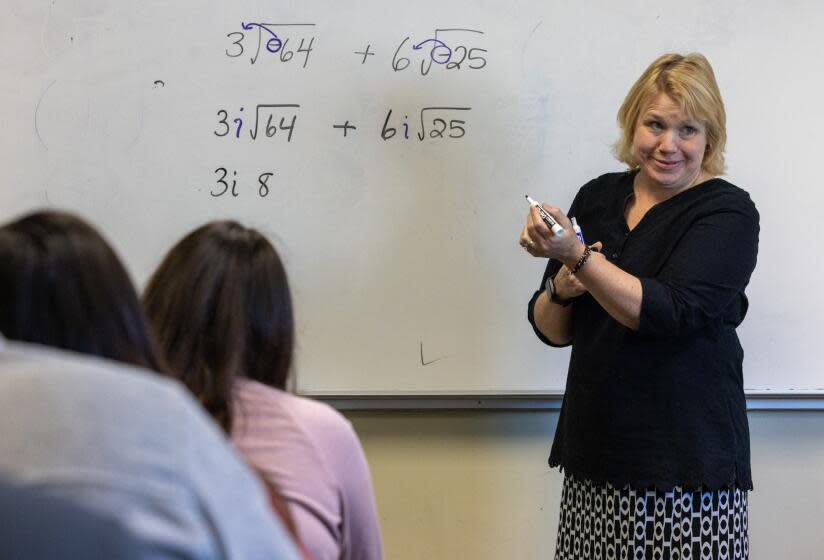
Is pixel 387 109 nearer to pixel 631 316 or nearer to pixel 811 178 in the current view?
pixel 631 316

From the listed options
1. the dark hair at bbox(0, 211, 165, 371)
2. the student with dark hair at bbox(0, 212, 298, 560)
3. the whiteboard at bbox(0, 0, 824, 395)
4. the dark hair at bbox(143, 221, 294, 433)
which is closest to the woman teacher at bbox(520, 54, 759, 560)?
the whiteboard at bbox(0, 0, 824, 395)

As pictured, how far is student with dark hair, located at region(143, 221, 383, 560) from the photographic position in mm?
1124

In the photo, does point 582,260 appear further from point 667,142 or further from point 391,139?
point 391,139

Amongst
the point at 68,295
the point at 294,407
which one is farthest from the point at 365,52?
the point at 68,295

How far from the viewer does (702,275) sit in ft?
5.77

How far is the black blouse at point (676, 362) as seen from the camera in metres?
1.77

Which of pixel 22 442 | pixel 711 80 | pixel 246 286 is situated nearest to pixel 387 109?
pixel 711 80

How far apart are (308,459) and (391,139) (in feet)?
4.36

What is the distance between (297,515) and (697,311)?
0.91 metres

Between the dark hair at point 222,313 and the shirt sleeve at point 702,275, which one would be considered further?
the shirt sleeve at point 702,275

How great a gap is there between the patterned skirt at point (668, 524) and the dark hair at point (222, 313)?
33.8 inches

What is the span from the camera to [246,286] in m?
1.20

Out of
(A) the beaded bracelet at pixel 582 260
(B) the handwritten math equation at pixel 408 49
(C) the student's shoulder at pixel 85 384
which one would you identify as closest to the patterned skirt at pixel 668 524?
(A) the beaded bracelet at pixel 582 260

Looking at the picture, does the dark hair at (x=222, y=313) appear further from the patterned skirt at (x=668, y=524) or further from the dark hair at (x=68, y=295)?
the patterned skirt at (x=668, y=524)
